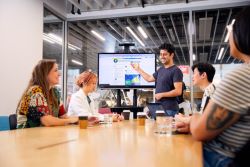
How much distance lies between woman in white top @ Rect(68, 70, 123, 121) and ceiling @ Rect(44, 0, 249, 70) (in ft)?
5.98

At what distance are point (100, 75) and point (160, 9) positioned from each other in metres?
2.07

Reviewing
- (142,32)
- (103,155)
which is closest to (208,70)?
(103,155)

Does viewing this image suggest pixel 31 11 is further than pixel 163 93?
Yes

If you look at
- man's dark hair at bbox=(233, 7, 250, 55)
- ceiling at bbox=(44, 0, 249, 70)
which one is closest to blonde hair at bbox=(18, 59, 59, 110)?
man's dark hair at bbox=(233, 7, 250, 55)

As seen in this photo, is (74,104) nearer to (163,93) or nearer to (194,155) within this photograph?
(163,93)

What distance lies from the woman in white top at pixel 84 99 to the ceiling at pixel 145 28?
71.8 inches

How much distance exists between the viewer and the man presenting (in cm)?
320

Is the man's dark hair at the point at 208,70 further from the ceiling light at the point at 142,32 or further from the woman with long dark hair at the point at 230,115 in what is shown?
the ceiling light at the point at 142,32

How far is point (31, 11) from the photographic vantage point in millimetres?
4207

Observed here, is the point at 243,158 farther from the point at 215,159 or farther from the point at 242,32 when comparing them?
the point at 242,32

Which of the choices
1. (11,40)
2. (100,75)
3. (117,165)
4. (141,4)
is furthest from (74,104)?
(141,4)

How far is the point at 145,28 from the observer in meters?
6.66

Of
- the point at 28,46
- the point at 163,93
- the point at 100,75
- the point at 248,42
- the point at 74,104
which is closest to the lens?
the point at 248,42

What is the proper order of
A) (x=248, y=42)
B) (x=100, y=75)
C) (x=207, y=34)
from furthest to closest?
(x=207, y=34) < (x=100, y=75) < (x=248, y=42)
